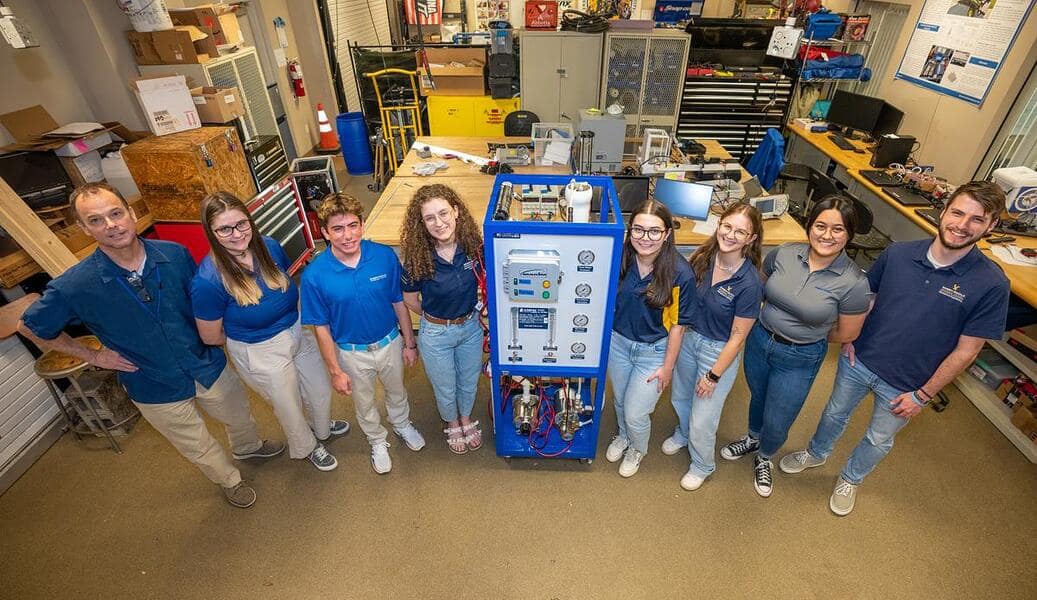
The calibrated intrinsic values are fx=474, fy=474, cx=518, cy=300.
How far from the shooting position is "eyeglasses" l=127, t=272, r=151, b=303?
1.88 meters

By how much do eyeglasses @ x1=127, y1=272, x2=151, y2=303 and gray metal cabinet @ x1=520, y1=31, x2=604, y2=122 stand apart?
4.29m

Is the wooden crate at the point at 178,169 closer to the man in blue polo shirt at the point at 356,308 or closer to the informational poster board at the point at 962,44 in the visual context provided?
the man in blue polo shirt at the point at 356,308

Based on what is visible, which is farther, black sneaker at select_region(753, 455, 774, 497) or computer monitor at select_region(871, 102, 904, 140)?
computer monitor at select_region(871, 102, 904, 140)

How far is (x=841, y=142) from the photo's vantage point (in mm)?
4711

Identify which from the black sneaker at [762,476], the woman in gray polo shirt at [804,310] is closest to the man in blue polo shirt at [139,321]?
the woman in gray polo shirt at [804,310]

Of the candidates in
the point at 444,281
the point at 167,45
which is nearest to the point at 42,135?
the point at 167,45

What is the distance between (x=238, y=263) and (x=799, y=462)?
302 cm

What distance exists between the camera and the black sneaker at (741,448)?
108 inches

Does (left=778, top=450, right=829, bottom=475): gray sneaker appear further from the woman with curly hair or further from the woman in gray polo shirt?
the woman with curly hair

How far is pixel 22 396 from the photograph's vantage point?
275 centimetres

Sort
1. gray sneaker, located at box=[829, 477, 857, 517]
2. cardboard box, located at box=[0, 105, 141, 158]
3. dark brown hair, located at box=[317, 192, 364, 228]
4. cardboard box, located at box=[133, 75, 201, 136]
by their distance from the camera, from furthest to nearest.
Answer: cardboard box, located at box=[133, 75, 201, 136]
cardboard box, located at box=[0, 105, 141, 158]
gray sneaker, located at box=[829, 477, 857, 517]
dark brown hair, located at box=[317, 192, 364, 228]

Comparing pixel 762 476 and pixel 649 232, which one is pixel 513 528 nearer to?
pixel 762 476

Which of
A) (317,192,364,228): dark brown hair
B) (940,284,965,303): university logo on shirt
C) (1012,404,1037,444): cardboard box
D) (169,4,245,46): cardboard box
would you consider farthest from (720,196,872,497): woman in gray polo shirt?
(169,4,245,46): cardboard box

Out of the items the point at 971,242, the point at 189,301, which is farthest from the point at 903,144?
the point at 189,301
